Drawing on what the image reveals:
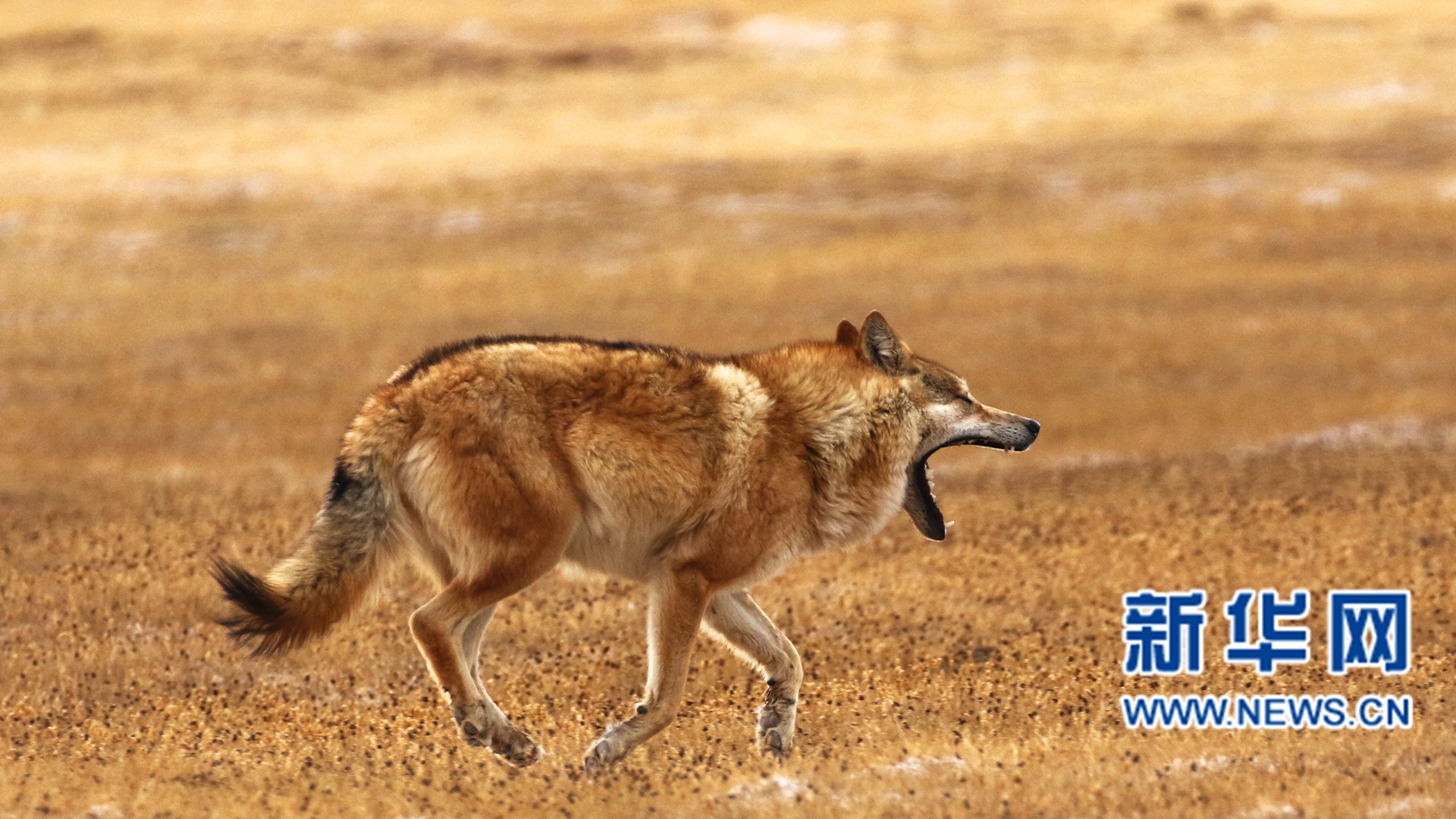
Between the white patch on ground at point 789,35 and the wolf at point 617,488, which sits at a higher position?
the wolf at point 617,488

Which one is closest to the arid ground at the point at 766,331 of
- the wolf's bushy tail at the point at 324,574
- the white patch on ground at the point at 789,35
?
the white patch on ground at the point at 789,35

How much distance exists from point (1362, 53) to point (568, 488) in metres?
38.8

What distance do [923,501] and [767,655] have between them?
3.99 feet

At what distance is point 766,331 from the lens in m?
25.7

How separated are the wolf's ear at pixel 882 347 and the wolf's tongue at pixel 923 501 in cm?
54

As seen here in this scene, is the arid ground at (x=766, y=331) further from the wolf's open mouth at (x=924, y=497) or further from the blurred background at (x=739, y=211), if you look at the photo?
the wolf's open mouth at (x=924, y=497)

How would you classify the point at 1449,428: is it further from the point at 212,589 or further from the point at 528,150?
the point at 528,150

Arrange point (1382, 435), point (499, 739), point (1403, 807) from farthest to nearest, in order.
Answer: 1. point (1382, 435)
2. point (499, 739)
3. point (1403, 807)

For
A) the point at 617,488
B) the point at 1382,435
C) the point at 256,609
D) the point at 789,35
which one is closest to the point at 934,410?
the point at 617,488

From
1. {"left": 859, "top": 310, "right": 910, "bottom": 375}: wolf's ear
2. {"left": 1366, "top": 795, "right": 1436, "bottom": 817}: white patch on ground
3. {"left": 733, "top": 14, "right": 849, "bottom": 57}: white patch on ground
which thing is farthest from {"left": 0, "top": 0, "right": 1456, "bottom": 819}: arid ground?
{"left": 859, "top": 310, "right": 910, "bottom": 375}: wolf's ear

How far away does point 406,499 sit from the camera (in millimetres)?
9219

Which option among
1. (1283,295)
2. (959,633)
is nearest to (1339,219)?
(1283,295)

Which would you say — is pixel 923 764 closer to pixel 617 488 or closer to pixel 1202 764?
pixel 1202 764

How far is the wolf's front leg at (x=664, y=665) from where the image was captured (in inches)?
359
